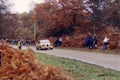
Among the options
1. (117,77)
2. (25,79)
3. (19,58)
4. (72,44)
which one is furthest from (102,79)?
(72,44)

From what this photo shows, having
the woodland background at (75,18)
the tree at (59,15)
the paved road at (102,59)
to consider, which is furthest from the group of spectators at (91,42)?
the tree at (59,15)

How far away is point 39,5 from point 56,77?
5607 centimetres

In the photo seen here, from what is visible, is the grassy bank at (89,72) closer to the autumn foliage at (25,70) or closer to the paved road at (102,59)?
the paved road at (102,59)

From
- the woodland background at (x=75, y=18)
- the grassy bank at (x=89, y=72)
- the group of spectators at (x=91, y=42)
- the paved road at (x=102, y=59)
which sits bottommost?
the grassy bank at (x=89, y=72)

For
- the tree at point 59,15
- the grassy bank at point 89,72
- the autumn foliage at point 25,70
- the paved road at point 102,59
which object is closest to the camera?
the autumn foliage at point 25,70

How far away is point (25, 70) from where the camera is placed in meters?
12.2

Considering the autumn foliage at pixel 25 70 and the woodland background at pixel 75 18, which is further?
the woodland background at pixel 75 18

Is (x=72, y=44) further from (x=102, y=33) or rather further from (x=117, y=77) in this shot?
(x=117, y=77)

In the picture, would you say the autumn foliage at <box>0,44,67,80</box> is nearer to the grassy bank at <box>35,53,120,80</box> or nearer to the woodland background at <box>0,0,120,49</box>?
the grassy bank at <box>35,53,120,80</box>

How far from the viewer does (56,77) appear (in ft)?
35.3

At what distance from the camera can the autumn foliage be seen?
11.0 m

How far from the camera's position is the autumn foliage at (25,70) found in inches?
431

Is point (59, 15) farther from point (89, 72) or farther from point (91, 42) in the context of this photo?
point (89, 72)

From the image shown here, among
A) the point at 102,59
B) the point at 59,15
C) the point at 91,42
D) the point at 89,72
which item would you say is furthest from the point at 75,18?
the point at 89,72
